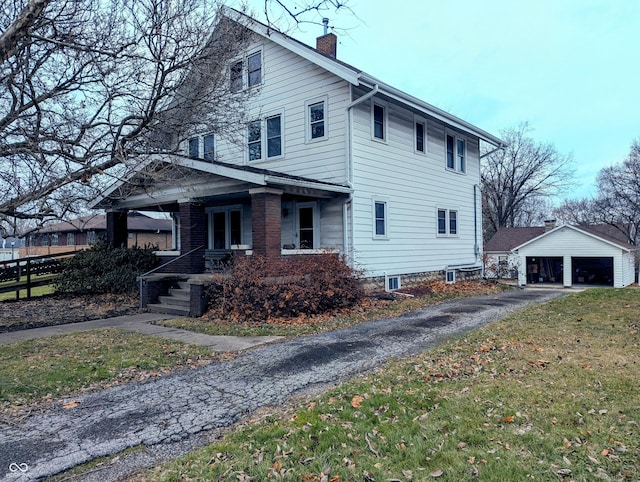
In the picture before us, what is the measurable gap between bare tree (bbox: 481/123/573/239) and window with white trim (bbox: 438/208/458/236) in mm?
26264

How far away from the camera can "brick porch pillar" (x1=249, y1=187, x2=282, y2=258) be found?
435 inches

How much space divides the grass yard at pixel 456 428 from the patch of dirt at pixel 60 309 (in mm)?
8121

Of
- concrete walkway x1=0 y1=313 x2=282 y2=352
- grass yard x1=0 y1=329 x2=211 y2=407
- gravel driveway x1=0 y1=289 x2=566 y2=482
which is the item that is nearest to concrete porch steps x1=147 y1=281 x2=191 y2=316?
concrete walkway x1=0 y1=313 x2=282 y2=352

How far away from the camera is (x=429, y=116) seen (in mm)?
16109

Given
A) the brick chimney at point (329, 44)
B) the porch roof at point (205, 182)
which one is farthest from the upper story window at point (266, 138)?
the brick chimney at point (329, 44)

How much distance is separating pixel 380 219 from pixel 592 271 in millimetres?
23302

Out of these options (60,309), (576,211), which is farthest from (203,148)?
(576,211)

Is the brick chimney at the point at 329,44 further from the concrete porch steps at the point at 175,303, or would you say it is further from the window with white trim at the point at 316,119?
the concrete porch steps at the point at 175,303

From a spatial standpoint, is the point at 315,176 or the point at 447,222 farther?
the point at 447,222

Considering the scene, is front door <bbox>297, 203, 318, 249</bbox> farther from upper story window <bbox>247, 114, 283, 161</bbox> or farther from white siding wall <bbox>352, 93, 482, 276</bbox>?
upper story window <bbox>247, 114, 283, 161</bbox>

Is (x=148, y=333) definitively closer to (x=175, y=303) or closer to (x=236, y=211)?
(x=175, y=303)

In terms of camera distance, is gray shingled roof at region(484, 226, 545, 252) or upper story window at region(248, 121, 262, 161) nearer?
upper story window at region(248, 121, 262, 161)

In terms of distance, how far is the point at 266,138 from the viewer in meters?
15.3

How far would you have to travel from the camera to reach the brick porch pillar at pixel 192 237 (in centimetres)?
1303
